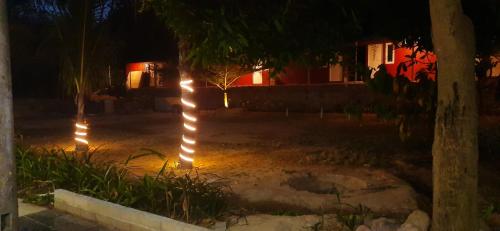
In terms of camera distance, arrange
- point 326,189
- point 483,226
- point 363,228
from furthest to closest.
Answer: point 326,189 → point 483,226 → point 363,228

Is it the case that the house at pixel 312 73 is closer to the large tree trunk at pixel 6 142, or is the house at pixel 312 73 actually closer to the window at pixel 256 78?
the window at pixel 256 78

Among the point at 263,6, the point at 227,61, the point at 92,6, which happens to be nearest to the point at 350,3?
the point at 263,6

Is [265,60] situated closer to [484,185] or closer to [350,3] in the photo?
[350,3]

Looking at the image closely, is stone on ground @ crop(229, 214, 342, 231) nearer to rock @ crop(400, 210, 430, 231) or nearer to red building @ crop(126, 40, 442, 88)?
rock @ crop(400, 210, 430, 231)

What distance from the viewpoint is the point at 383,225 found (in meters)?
6.03

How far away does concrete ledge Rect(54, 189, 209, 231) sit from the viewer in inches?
254

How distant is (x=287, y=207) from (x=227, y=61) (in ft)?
7.30

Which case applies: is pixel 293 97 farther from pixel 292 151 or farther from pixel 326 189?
pixel 326 189

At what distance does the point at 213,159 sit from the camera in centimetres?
1266

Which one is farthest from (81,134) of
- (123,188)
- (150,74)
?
(150,74)

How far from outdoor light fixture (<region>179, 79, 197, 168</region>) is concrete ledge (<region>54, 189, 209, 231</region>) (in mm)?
3406

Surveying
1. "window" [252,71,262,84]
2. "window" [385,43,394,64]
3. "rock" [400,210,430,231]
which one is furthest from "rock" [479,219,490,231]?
"window" [252,71,262,84]

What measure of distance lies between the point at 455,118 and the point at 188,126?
22.6 feet

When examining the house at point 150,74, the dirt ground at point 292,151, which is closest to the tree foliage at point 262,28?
the dirt ground at point 292,151
